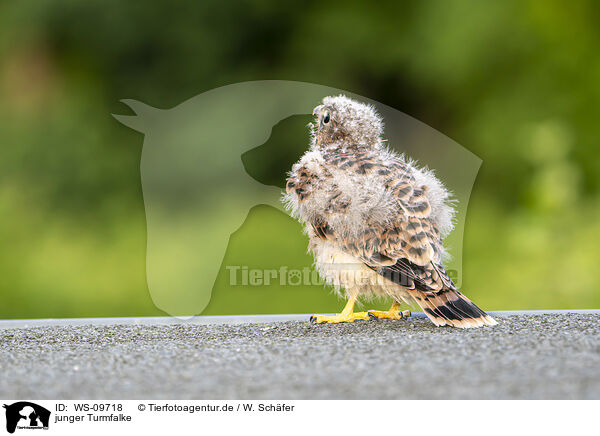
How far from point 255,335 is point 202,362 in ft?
1.31

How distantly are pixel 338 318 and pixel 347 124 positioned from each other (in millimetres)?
575

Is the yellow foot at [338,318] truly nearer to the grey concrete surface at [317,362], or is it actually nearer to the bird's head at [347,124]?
the grey concrete surface at [317,362]

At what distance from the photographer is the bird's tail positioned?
184cm

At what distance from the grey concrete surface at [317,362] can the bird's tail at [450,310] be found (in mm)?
32

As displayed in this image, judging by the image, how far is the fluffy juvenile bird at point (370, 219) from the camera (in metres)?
1.88

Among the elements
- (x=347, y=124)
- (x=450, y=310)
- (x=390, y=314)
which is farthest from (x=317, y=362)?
(x=347, y=124)

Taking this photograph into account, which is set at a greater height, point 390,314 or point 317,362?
point 390,314

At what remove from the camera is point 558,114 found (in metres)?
3.91

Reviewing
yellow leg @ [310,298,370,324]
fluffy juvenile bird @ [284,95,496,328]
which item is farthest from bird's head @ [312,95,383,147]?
yellow leg @ [310,298,370,324]

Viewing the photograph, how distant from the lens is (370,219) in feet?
6.27
